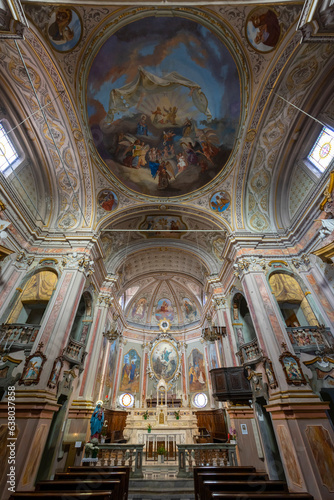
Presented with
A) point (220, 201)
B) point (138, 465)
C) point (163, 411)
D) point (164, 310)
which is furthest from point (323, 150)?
point (164, 310)

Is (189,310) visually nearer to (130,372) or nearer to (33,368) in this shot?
(130,372)

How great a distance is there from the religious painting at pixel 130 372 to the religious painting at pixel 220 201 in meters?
15.8

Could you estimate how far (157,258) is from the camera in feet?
60.7

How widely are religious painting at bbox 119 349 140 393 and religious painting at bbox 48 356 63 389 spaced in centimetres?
1289

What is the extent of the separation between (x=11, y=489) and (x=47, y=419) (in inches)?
67.5

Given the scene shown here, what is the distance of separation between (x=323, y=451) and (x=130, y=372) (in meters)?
16.6

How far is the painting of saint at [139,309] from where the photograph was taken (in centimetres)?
2343

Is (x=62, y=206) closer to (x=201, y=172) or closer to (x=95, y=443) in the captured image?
(x=201, y=172)

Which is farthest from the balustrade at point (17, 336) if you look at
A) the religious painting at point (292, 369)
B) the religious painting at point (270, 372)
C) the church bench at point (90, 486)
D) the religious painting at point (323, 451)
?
the religious painting at point (323, 451)

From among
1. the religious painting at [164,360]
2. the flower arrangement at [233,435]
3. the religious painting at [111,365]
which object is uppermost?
the religious painting at [164,360]

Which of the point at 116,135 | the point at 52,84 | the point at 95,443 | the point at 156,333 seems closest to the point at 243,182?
the point at 116,135

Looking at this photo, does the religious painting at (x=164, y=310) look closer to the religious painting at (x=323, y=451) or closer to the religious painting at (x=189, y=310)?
the religious painting at (x=189, y=310)

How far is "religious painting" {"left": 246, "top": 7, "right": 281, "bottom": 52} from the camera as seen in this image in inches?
322

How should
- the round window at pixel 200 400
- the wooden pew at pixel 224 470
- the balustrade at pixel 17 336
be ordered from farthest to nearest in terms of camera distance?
1. the round window at pixel 200 400
2. the balustrade at pixel 17 336
3. the wooden pew at pixel 224 470
